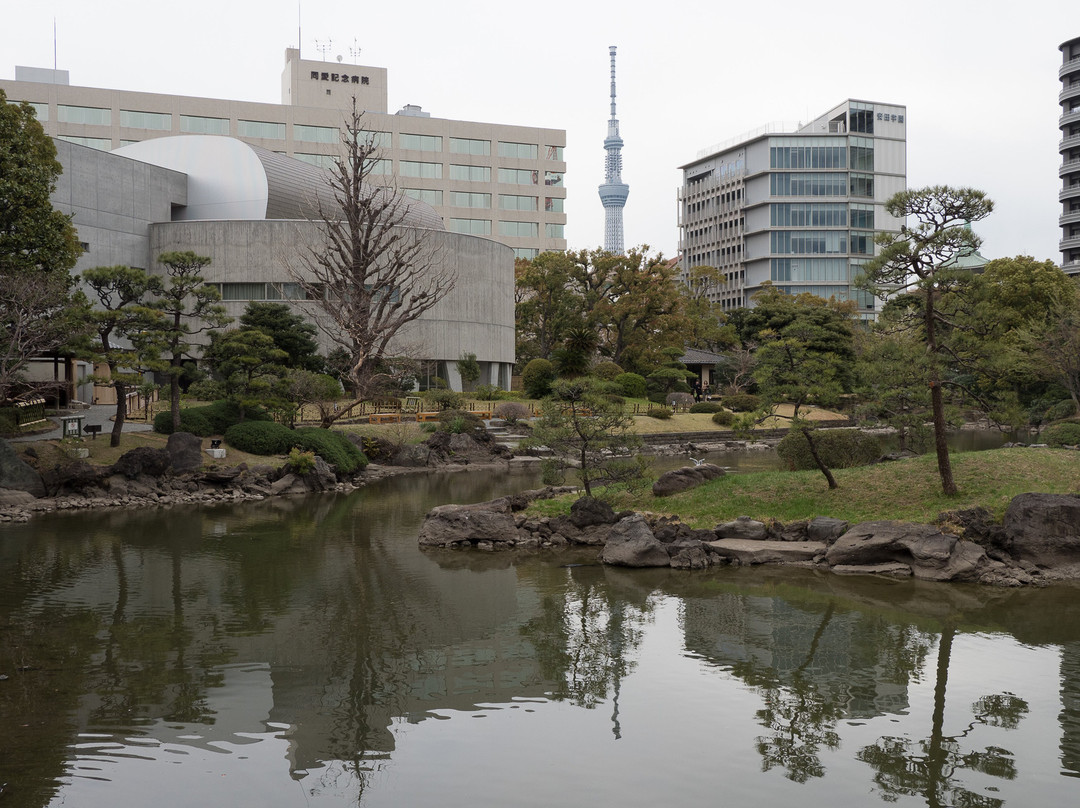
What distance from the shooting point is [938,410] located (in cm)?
1836

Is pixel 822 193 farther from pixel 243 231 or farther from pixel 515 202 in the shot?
pixel 243 231

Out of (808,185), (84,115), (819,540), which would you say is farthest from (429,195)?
(819,540)

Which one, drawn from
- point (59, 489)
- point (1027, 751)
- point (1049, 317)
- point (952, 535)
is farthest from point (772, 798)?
point (1049, 317)

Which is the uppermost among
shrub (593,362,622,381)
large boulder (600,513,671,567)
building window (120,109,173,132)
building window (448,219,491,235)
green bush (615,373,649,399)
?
building window (120,109,173,132)

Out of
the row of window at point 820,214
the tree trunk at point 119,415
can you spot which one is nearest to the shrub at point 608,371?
the tree trunk at point 119,415

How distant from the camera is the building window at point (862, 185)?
102m

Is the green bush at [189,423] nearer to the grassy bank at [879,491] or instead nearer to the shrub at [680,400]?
the grassy bank at [879,491]

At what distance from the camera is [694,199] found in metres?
120

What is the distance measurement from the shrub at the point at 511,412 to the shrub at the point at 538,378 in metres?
5.48

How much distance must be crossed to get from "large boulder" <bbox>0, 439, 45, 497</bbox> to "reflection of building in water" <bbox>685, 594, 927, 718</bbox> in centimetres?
1851

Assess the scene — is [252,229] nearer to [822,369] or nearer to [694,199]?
[822,369]

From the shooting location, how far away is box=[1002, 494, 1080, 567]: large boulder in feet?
50.6

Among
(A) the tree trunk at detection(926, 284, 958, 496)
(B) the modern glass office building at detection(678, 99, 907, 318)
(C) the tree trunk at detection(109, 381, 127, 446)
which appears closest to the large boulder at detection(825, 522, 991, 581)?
(A) the tree trunk at detection(926, 284, 958, 496)

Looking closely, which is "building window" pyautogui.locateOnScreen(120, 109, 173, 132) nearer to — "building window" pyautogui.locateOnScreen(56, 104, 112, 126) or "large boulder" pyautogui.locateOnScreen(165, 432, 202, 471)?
"building window" pyautogui.locateOnScreen(56, 104, 112, 126)
